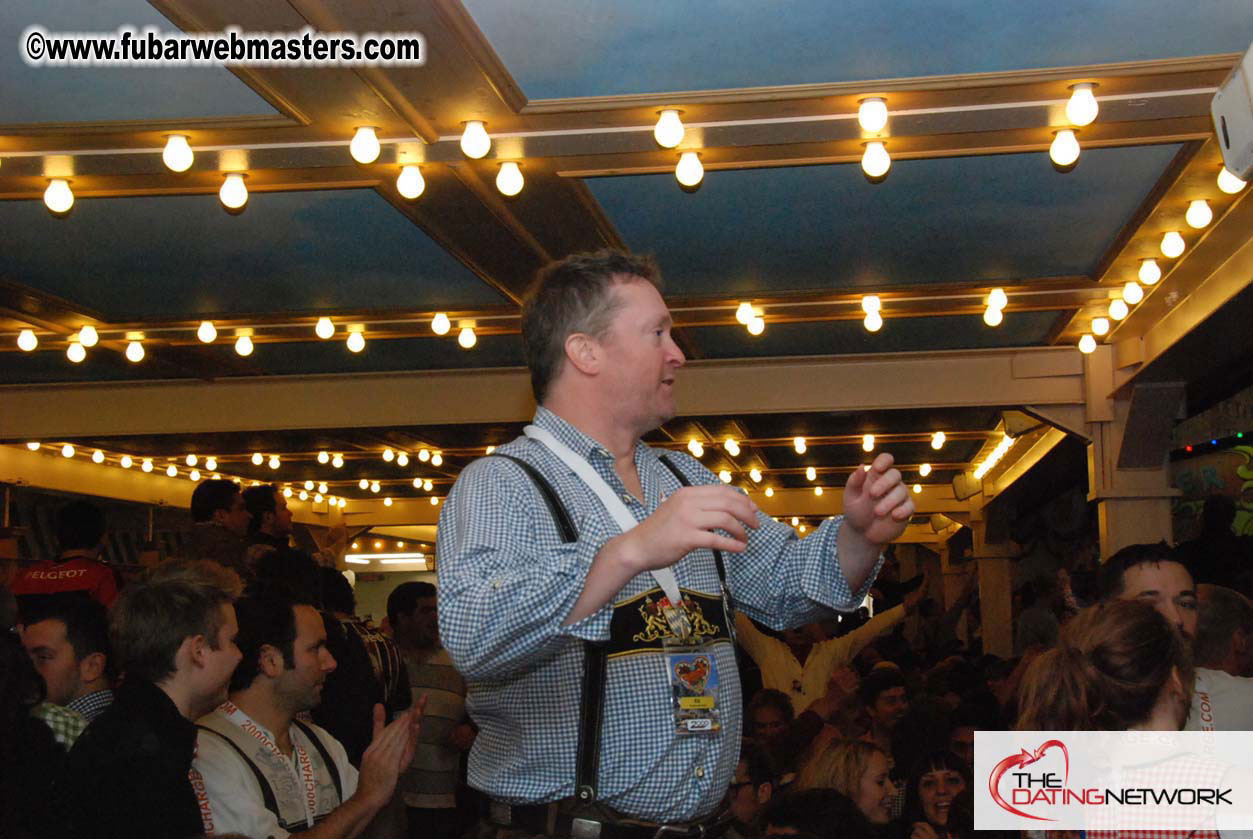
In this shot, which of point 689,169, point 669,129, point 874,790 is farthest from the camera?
point 689,169

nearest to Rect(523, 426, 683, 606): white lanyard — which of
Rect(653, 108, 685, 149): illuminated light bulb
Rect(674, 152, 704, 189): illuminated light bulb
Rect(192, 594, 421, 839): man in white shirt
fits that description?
Rect(192, 594, 421, 839): man in white shirt

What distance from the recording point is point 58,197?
516cm

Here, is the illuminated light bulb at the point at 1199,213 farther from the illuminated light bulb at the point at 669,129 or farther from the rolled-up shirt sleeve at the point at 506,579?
the rolled-up shirt sleeve at the point at 506,579

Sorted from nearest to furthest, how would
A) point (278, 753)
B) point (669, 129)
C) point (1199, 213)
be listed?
point (278, 753) → point (669, 129) → point (1199, 213)

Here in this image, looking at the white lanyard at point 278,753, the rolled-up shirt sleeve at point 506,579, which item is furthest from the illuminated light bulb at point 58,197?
the rolled-up shirt sleeve at point 506,579

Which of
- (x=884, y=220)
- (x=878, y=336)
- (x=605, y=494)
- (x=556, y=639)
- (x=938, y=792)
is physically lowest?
(x=938, y=792)

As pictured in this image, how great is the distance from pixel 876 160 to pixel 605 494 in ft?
10.3

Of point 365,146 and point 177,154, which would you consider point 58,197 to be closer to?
point 177,154

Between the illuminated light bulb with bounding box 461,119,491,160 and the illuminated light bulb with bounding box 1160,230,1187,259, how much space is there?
3294mm

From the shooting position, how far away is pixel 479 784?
196cm

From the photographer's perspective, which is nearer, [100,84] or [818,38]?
[818,38]

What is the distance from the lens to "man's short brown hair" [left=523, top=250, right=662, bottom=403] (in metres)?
2.06

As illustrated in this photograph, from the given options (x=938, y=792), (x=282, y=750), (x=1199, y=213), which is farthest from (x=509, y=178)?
(x=1199, y=213)

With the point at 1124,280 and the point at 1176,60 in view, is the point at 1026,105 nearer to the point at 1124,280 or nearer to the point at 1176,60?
the point at 1176,60
